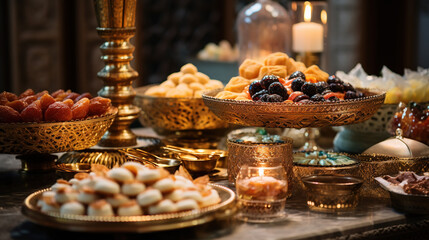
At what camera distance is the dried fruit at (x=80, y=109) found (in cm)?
153

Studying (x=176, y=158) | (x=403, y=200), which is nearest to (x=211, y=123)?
(x=176, y=158)

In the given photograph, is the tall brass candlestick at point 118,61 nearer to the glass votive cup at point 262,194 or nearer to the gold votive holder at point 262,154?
the gold votive holder at point 262,154

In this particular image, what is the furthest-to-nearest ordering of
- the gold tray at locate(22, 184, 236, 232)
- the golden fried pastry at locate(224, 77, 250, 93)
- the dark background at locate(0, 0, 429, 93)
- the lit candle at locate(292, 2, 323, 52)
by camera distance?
the dark background at locate(0, 0, 429, 93) < the lit candle at locate(292, 2, 323, 52) < the golden fried pastry at locate(224, 77, 250, 93) < the gold tray at locate(22, 184, 236, 232)

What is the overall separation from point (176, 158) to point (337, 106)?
1.48 ft

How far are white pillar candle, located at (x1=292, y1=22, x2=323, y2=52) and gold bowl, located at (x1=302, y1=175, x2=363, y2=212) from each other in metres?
1.08

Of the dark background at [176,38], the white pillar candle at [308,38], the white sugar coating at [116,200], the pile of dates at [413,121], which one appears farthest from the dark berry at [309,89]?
the dark background at [176,38]

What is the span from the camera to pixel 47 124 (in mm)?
1476

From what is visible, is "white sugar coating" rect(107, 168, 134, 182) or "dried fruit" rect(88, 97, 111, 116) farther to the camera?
"dried fruit" rect(88, 97, 111, 116)

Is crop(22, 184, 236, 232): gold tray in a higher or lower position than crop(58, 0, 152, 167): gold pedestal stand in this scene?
lower

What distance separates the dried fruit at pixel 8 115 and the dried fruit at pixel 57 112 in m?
0.07

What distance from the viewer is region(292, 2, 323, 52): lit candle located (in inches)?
92.8

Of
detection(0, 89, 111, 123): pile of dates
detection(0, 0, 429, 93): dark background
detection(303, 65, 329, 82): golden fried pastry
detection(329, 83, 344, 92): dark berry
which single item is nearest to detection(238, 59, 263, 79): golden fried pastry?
detection(303, 65, 329, 82): golden fried pastry

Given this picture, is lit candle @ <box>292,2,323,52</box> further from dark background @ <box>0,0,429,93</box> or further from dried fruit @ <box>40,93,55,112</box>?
dark background @ <box>0,0,429,93</box>

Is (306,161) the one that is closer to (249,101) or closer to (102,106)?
(249,101)
